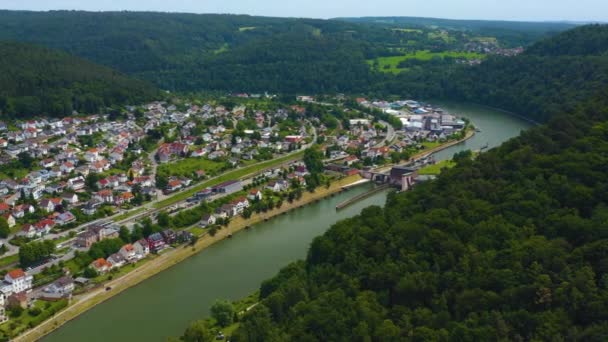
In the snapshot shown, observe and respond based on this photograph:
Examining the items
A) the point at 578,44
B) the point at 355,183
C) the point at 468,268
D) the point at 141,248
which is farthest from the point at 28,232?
the point at 578,44

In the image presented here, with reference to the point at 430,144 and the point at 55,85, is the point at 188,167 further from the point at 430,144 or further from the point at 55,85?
the point at 55,85

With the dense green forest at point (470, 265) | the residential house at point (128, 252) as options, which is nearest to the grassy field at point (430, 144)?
the dense green forest at point (470, 265)

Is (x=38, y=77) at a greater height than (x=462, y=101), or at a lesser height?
greater

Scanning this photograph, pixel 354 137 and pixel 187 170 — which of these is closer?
pixel 187 170

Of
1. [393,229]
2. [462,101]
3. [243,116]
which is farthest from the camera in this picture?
[462,101]

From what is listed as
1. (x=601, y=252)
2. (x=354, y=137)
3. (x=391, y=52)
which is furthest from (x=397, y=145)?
(x=391, y=52)

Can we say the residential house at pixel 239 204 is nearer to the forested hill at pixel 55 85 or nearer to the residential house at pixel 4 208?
the residential house at pixel 4 208

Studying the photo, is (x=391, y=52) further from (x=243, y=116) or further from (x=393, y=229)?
(x=393, y=229)
